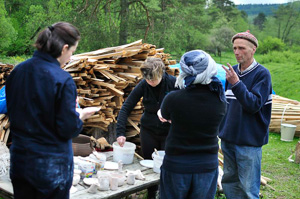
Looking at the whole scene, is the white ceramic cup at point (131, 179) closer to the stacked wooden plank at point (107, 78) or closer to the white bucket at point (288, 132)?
the stacked wooden plank at point (107, 78)

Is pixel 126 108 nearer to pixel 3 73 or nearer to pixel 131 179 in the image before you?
pixel 131 179

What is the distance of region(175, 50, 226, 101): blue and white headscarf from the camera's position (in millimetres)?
2492

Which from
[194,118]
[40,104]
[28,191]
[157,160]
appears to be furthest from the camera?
[157,160]

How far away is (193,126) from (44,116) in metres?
1.08

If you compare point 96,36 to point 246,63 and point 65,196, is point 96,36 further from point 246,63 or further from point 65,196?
point 65,196

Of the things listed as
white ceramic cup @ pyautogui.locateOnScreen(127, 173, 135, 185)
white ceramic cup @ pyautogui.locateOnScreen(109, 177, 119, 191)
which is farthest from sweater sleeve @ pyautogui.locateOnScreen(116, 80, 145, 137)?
white ceramic cup @ pyautogui.locateOnScreen(109, 177, 119, 191)

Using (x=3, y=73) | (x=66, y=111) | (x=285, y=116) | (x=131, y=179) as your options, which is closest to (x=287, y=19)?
(x=285, y=116)

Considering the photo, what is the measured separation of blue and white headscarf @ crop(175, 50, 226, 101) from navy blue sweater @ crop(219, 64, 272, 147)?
33.5 inches

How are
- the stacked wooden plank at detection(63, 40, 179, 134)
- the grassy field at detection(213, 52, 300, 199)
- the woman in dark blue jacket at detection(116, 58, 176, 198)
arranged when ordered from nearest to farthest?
1. the woman in dark blue jacket at detection(116, 58, 176, 198)
2. the stacked wooden plank at detection(63, 40, 179, 134)
3. the grassy field at detection(213, 52, 300, 199)

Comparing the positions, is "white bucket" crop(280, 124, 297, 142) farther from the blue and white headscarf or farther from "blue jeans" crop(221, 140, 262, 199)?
the blue and white headscarf

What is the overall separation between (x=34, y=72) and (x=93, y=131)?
3426 millimetres

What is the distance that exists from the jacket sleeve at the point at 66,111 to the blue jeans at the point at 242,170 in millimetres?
2090

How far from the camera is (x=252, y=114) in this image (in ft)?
11.4

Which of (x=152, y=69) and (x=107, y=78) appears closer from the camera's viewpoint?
(x=152, y=69)
